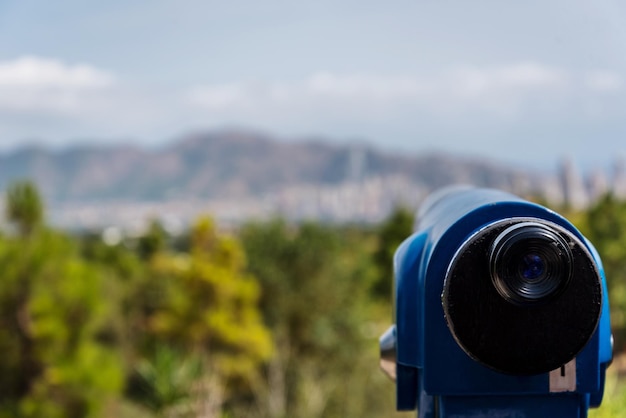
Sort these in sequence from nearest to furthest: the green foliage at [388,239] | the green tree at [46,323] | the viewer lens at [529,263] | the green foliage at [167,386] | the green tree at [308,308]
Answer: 1. the viewer lens at [529,263]
2. the green foliage at [167,386]
3. the green tree at [46,323]
4. the green tree at [308,308]
5. the green foliage at [388,239]

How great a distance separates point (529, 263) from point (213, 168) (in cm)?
13943

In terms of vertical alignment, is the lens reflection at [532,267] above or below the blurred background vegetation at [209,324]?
above

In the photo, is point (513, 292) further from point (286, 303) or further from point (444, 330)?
point (286, 303)

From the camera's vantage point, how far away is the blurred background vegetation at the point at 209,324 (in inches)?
300

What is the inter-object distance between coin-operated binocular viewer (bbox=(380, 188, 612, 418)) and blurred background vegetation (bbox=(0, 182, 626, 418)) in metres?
5.51

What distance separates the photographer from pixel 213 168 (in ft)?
455

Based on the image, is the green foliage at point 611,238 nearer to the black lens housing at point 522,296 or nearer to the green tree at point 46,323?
the green tree at point 46,323

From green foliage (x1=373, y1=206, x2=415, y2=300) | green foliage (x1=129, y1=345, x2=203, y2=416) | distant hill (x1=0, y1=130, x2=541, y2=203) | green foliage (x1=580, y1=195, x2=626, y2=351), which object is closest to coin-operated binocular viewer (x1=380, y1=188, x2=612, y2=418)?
green foliage (x1=129, y1=345, x2=203, y2=416)

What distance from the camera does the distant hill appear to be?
11238 cm

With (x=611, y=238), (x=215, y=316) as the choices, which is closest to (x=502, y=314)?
(x=215, y=316)

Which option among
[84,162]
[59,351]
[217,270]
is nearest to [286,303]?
[217,270]

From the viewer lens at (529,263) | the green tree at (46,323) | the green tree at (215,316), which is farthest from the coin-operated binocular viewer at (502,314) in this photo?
the green tree at (215,316)

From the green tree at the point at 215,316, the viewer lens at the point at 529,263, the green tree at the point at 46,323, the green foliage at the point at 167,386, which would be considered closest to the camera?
the viewer lens at the point at 529,263

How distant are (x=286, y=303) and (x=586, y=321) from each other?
40.2 ft
